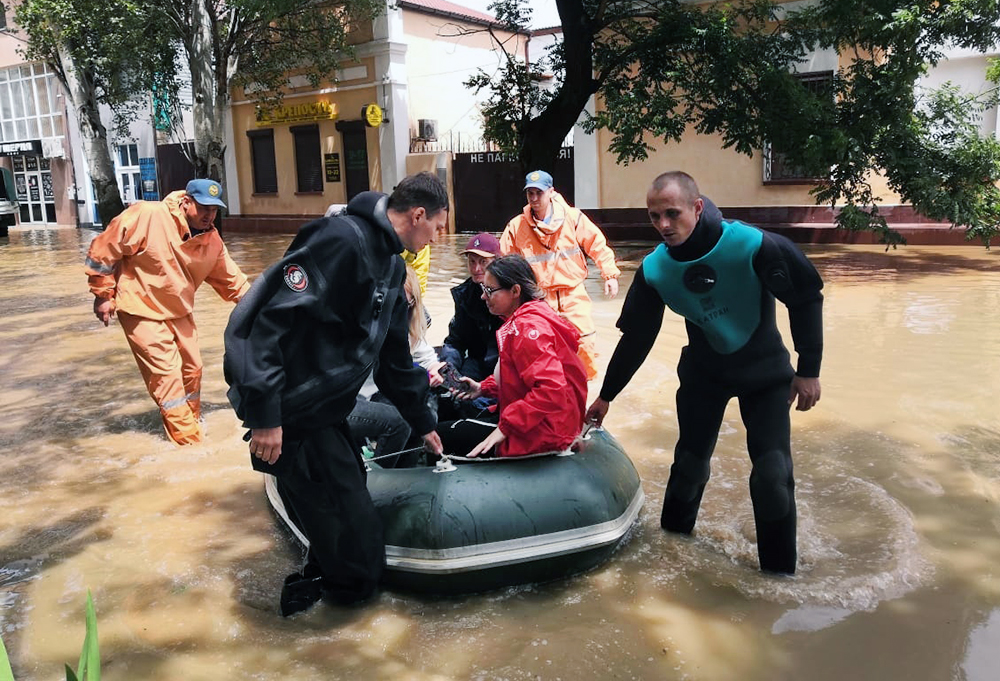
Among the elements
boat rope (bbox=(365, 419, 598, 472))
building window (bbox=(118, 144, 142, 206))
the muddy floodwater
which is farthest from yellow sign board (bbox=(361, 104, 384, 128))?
boat rope (bbox=(365, 419, 598, 472))

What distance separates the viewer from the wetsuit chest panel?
349 cm

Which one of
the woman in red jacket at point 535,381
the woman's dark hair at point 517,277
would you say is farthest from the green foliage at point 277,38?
the woman in red jacket at point 535,381

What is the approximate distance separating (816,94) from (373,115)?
11703 millimetres

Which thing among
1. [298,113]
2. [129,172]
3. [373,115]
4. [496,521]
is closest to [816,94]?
[496,521]

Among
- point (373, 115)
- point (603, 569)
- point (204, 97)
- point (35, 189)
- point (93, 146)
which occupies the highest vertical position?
point (373, 115)

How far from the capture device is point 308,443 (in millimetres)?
3293

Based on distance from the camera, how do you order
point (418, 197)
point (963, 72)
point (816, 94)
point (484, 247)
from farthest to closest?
point (963, 72) < point (816, 94) < point (484, 247) < point (418, 197)

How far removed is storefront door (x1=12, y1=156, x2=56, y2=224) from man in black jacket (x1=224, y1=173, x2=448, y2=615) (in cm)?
3232

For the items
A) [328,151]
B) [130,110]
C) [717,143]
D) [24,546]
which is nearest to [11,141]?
[130,110]

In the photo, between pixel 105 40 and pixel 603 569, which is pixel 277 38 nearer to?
pixel 105 40

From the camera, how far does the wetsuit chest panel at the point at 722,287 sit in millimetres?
3486

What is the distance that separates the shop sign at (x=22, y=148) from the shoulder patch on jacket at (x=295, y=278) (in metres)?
32.5

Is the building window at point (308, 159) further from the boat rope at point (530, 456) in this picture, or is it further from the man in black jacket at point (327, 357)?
the man in black jacket at point (327, 357)

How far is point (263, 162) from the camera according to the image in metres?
24.4
